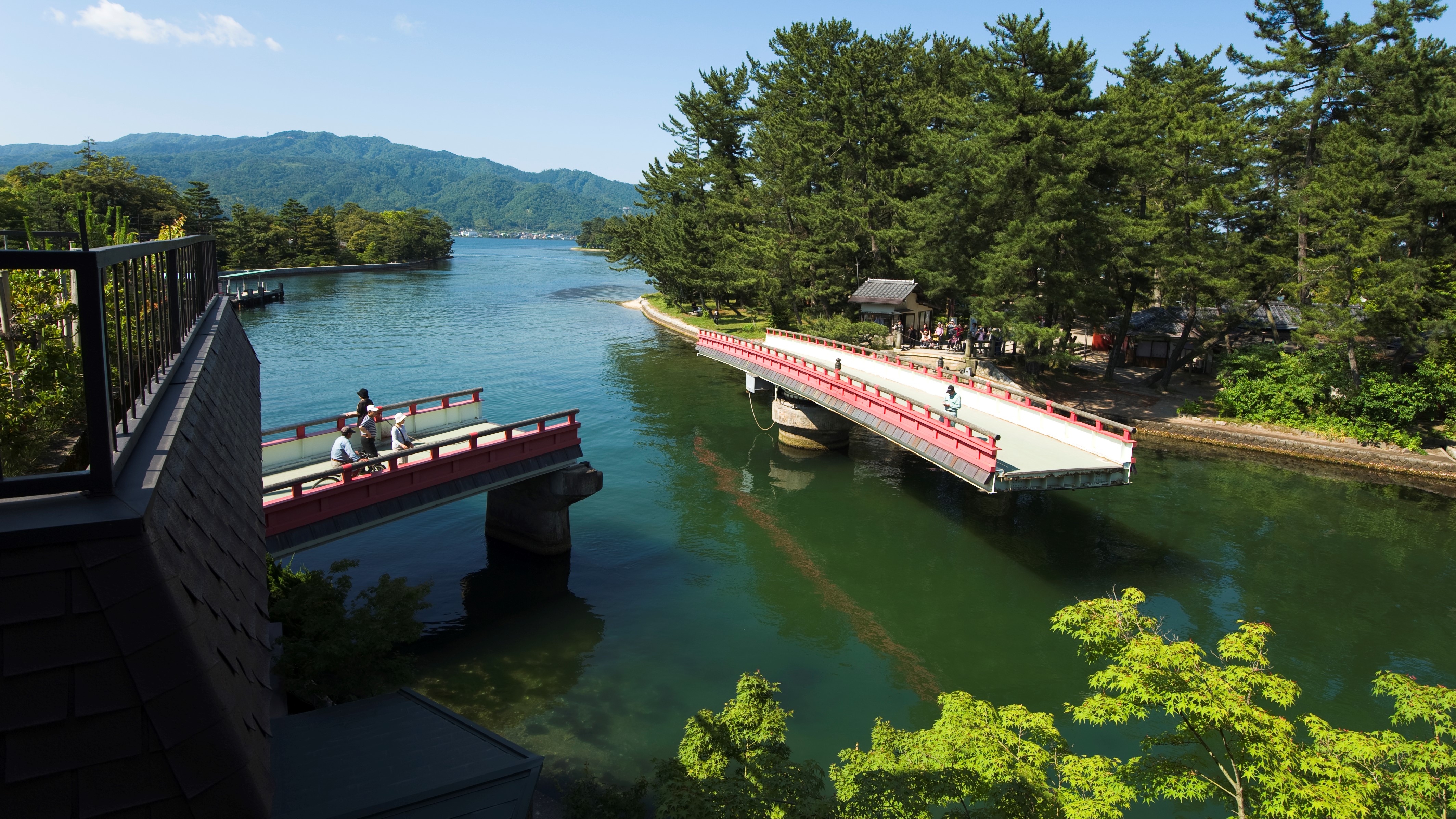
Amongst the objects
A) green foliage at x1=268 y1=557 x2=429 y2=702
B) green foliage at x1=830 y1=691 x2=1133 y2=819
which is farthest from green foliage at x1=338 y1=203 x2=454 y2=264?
green foliage at x1=830 y1=691 x2=1133 y2=819

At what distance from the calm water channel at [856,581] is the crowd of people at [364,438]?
10.9ft

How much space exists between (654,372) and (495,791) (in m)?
38.5

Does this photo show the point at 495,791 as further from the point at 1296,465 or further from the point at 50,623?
the point at 1296,465

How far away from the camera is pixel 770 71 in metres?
55.8

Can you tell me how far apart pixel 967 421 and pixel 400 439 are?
56.4 feet

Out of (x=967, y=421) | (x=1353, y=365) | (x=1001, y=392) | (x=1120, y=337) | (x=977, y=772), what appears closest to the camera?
(x=977, y=772)

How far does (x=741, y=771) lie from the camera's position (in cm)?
866

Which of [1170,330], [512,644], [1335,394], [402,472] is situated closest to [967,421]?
[512,644]

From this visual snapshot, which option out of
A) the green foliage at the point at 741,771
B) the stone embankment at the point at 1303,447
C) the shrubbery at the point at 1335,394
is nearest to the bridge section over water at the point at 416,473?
the green foliage at the point at 741,771

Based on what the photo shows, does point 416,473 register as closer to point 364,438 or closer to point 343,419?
point 364,438

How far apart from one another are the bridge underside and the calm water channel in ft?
9.49

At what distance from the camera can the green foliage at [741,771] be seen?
7.56 meters

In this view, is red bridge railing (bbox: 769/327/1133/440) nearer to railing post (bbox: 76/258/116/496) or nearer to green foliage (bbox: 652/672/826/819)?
green foliage (bbox: 652/672/826/819)

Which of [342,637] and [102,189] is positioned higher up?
[102,189]
